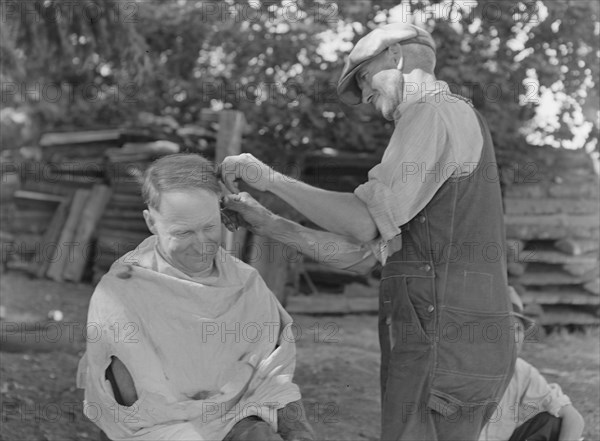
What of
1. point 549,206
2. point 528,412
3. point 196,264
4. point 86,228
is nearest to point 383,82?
point 196,264

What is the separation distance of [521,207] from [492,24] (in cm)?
181

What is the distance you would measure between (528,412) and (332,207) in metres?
1.60

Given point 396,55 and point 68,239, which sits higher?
point 396,55

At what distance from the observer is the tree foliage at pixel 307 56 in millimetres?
6777

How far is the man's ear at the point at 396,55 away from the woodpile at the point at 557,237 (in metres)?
5.33

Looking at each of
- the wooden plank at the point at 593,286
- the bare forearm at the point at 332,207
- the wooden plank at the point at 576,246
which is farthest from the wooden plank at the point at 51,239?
the bare forearm at the point at 332,207

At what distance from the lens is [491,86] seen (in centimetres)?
759

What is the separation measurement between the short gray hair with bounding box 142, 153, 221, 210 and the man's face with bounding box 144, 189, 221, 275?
0.07 ft

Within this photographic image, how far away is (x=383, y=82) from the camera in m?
2.79

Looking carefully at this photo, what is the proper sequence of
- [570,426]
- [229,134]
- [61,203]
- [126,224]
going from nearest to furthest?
[570,426] < [229,134] < [126,224] < [61,203]

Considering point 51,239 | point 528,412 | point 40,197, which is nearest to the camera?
point 528,412

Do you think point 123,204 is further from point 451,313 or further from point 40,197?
point 451,313

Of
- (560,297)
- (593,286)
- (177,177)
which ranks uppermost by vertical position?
(177,177)

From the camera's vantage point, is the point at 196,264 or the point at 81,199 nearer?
the point at 196,264
